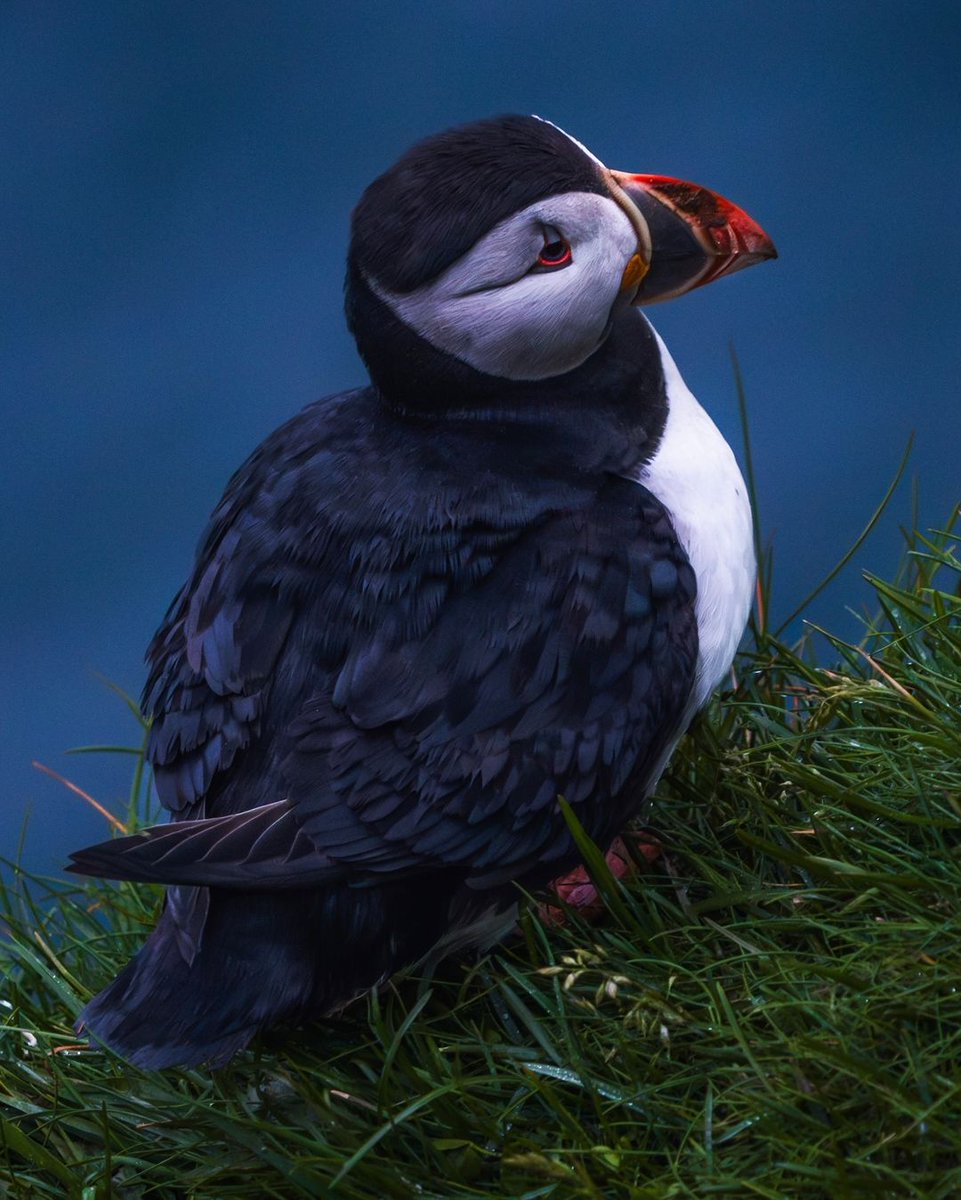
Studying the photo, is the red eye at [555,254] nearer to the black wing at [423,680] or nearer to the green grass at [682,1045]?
the black wing at [423,680]

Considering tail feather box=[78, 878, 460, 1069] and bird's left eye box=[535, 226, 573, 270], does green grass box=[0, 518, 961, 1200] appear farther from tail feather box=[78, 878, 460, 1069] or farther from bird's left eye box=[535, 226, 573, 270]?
bird's left eye box=[535, 226, 573, 270]

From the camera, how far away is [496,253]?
1744 millimetres

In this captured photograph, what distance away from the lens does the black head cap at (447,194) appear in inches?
67.9

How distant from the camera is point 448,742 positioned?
1670mm

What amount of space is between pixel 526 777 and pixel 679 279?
688 mm

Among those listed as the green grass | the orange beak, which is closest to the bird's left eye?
the orange beak

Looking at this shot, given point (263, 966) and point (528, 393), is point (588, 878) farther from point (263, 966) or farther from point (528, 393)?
point (528, 393)

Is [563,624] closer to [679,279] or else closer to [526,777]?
[526,777]

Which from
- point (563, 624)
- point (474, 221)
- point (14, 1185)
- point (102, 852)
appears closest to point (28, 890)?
point (14, 1185)

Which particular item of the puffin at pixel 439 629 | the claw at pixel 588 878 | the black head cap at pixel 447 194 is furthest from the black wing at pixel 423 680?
the black head cap at pixel 447 194

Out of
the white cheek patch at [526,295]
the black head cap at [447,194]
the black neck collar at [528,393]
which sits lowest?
the black neck collar at [528,393]

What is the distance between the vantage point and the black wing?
1.65 meters

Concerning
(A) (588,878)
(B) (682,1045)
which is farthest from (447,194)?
(B) (682,1045)

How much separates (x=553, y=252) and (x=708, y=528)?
373 mm
